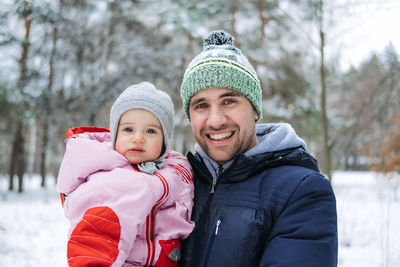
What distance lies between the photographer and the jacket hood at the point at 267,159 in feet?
5.16

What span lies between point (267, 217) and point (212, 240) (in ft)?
0.99

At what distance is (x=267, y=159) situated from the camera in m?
1.61

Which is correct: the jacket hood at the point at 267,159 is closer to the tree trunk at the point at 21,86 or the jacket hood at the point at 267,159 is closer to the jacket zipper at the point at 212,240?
the jacket zipper at the point at 212,240

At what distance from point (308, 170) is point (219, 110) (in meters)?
0.61

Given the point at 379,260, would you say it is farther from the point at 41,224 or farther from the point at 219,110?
the point at 41,224

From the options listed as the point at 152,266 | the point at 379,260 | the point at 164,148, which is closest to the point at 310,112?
the point at 379,260

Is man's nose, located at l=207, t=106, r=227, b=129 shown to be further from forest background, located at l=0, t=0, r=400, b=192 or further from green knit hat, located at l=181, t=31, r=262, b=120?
forest background, located at l=0, t=0, r=400, b=192

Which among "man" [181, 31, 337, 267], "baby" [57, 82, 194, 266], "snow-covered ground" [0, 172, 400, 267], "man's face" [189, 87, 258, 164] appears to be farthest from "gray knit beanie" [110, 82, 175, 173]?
"snow-covered ground" [0, 172, 400, 267]

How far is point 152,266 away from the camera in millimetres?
1568

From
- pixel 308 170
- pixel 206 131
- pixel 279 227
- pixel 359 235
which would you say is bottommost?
pixel 359 235

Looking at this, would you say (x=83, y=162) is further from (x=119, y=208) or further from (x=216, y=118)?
(x=216, y=118)

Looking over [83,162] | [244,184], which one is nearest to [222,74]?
[244,184]

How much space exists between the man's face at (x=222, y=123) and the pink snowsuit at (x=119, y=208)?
268 millimetres

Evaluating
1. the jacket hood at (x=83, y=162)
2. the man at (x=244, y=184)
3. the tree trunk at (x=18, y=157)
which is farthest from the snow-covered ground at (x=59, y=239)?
the tree trunk at (x=18, y=157)
